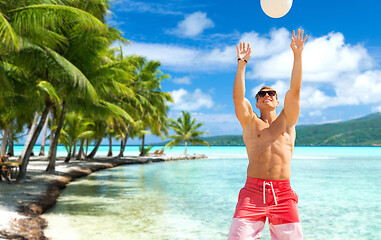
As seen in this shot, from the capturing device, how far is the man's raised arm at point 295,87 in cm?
289

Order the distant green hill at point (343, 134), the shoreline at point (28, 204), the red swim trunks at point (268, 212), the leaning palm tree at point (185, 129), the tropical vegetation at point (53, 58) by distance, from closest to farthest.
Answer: the red swim trunks at point (268, 212)
the shoreline at point (28, 204)
the tropical vegetation at point (53, 58)
the leaning palm tree at point (185, 129)
the distant green hill at point (343, 134)

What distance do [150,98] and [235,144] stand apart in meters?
139

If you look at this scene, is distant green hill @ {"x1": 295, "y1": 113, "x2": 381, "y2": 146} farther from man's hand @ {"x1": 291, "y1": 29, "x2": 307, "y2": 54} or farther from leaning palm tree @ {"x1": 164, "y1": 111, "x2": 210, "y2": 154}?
man's hand @ {"x1": 291, "y1": 29, "x2": 307, "y2": 54}

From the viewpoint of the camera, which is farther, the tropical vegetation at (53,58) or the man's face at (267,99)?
the tropical vegetation at (53,58)

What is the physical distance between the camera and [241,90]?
2967mm

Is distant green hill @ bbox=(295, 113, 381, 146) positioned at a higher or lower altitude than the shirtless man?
higher

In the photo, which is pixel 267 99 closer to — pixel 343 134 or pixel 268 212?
pixel 268 212

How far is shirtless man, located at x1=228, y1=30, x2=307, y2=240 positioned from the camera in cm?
279

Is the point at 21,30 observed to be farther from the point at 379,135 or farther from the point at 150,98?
the point at 379,135

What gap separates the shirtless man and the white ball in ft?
0.96

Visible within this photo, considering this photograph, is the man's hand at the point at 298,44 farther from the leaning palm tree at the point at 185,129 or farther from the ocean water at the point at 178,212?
the leaning palm tree at the point at 185,129

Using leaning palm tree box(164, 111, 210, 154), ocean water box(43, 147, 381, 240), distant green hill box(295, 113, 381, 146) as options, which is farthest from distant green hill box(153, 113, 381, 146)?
ocean water box(43, 147, 381, 240)

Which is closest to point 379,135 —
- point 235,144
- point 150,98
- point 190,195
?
point 235,144

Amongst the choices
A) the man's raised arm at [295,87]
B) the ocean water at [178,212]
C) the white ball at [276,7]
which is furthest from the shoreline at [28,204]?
the white ball at [276,7]
